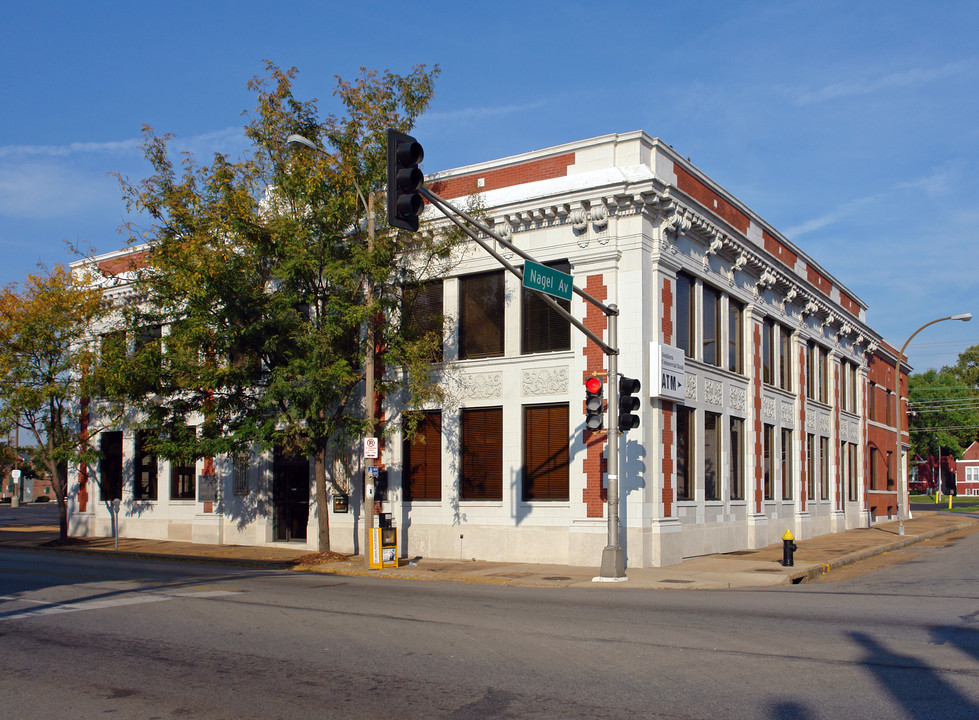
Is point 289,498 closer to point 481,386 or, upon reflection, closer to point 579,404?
point 481,386

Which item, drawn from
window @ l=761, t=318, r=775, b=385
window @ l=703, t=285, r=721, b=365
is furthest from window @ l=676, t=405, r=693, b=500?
window @ l=761, t=318, r=775, b=385

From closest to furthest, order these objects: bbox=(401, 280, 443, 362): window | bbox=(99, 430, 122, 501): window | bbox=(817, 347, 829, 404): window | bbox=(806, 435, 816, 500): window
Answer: bbox=(401, 280, 443, 362): window, bbox=(99, 430, 122, 501): window, bbox=(806, 435, 816, 500): window, bbox=(817, 347, 829, 404): window

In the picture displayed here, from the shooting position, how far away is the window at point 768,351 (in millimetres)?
30188

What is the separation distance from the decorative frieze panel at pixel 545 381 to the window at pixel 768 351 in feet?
33.8

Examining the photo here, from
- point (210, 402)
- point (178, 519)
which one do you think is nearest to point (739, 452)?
point (210, 402)

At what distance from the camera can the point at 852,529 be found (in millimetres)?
38625

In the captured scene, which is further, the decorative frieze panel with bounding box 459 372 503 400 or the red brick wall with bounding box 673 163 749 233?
A: the red brick wall with bounding box 673 163 749 233

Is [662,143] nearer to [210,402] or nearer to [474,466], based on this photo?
[474,466]

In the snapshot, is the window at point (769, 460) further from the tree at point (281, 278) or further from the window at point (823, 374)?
the tree at point (281, 278)

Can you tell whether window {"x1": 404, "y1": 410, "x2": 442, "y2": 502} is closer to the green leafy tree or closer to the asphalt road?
the asphalt road

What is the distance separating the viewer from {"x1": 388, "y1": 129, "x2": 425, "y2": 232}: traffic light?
11.5 m

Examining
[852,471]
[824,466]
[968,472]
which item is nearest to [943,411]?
[968,472]

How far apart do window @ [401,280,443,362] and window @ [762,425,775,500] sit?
12215mm

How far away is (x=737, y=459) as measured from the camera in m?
27.6
